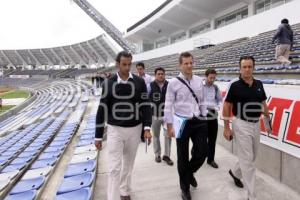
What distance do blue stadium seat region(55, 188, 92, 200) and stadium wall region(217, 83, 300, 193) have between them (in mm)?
2590

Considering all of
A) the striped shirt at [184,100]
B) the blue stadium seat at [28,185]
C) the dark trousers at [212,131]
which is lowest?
the blue stadium seat at [28,185]

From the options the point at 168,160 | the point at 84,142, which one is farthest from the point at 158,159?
the point at 84,142

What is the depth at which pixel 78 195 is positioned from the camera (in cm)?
342

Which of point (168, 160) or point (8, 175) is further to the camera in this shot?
point (168, 160)

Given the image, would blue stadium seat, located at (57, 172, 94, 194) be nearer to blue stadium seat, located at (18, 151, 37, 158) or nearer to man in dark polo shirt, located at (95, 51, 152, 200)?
man in dark polo shirt, located at (95, 51, 152, 200)

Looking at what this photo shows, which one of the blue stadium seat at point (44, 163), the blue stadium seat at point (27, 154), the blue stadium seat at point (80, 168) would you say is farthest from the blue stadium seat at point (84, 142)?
the blue stadium seat at point (80, 168)

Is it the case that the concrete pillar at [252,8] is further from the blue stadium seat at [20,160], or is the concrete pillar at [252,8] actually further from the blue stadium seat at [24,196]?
the blue stadium seat at [24,196]

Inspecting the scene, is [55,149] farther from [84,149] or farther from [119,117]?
[119,117]

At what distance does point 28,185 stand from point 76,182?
2.98 ft

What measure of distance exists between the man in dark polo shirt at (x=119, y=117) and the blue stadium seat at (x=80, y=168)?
112 cm

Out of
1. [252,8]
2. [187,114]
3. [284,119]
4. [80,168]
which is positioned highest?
[252,8]

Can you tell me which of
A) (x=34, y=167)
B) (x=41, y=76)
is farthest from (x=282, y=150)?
(x=41, y=76)

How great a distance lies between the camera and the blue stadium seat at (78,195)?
3356mm

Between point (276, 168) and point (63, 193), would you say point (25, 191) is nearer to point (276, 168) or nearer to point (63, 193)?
point (63, 193)
